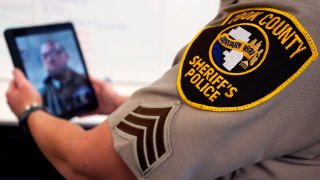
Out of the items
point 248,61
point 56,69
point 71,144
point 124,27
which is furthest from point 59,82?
point 124,27

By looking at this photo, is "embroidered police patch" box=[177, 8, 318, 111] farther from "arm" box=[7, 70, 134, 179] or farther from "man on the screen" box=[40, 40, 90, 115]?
"man on the screen" box=[40, 40, 90, 115]

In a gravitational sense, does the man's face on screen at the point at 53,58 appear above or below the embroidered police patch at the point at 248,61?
below

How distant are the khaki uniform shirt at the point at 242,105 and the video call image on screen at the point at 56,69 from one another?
0.42 metres

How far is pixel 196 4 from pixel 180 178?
3.63 ft

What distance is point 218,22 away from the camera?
54cm

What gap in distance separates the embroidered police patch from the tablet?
0.48 meters

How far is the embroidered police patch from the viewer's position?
0.47 metres

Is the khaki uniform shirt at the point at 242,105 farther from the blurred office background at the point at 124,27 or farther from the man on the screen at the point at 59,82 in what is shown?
the blurred office background at the point at 124,27

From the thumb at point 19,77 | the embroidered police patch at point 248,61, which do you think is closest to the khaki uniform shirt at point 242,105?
the embroidered police patch at point 248,61

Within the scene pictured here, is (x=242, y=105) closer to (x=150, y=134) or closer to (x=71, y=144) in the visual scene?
(x=150, y=134)

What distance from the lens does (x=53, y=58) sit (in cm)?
92

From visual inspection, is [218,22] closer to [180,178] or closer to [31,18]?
[180,178]

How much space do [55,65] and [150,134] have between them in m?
0.48

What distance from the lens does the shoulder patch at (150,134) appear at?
20.0 inches
